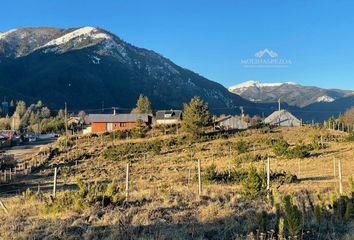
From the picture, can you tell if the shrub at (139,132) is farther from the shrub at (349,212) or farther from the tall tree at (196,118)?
the shrub at (349,212)

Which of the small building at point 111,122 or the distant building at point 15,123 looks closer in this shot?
the small building at point 111,122

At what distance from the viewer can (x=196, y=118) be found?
Answer: 176 feet

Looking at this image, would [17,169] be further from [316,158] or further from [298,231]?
[298,231]

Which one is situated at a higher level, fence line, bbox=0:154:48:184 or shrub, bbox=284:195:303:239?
shrub, bbox=284:195:303:239

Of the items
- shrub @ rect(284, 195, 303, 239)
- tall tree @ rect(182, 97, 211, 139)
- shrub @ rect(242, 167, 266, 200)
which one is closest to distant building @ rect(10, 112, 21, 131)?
tall tree @ rect(182, 97, 211, 139)

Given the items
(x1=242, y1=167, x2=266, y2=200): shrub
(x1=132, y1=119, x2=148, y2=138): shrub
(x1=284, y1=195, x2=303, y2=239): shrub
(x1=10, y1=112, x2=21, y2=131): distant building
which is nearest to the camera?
(x1=284, y1=195, x2=303, y2=239): shrub

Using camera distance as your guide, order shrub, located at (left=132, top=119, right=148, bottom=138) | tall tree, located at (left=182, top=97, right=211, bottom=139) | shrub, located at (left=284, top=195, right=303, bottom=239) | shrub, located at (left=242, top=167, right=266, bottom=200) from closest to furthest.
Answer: shrub, located at (left=284, top=195, right=303, bottom=239), shrub, located at (left=242, top=167, right=266, bottom=200), tall tree, located at (left=182, top=97, right=211, bottom=139), shrub, located at (left=132, top=119, right=148, bottom=138)

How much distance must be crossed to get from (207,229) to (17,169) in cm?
3504

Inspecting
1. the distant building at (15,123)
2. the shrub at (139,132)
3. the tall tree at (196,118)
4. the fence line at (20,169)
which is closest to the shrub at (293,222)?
the fence line at (20,169)

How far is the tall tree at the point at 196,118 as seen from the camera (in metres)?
53.3

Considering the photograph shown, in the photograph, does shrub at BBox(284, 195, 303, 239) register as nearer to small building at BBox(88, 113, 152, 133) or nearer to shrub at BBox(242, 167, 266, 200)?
shrub at BBox(242, 167, 266, 200)

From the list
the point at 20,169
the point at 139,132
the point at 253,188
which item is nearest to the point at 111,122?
the point at 139,132

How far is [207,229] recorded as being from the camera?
872 centimetres

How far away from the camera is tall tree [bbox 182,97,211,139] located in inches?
2098
